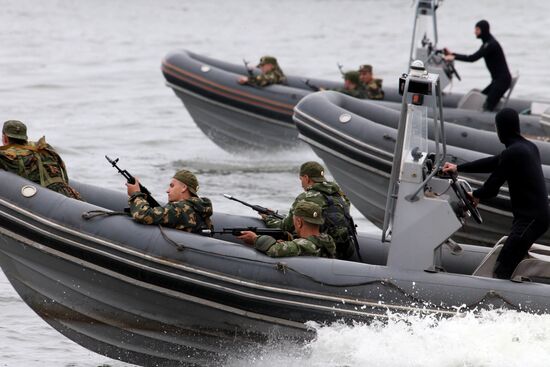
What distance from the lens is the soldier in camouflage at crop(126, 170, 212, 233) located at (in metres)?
8.02

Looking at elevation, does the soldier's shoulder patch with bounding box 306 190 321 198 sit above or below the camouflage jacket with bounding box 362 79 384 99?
above

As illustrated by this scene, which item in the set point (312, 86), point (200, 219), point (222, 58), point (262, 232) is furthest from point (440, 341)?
point (222, 58)

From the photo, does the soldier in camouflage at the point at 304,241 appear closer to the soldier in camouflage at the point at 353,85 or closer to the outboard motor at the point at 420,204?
the outboard motor at the point at 420,204

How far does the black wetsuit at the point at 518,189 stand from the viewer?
7.81m

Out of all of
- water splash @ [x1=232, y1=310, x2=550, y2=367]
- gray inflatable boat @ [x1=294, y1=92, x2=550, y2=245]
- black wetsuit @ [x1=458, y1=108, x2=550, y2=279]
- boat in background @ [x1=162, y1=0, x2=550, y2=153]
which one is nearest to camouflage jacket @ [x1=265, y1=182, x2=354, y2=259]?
water splash @ [x1=232, y1=310, x2=550, y2=367]

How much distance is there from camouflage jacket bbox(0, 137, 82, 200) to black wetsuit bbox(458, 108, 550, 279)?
2773 mm

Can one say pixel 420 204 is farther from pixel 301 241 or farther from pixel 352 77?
pixel 352 77

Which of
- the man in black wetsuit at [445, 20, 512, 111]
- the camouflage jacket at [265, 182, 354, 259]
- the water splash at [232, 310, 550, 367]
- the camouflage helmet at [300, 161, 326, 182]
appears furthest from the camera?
the man in black wetsuit at [445, 20, 512, 111]

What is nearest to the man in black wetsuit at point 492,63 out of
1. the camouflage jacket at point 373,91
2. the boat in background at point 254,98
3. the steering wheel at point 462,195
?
the boat in background at point 254,98

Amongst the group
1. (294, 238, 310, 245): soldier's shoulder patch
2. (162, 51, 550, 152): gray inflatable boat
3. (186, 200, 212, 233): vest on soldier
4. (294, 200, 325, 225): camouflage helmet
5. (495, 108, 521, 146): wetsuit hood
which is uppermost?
(495, 108, 521, 146): wetsuit hood

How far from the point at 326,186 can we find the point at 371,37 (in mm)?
24863

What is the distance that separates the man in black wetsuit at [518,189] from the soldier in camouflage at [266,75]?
24.7 ft

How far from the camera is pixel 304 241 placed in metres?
7.99

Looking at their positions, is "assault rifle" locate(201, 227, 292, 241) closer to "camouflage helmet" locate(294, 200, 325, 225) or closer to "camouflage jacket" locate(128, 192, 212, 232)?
"camouflage jacket" locate(128, 192, 212, 232)
